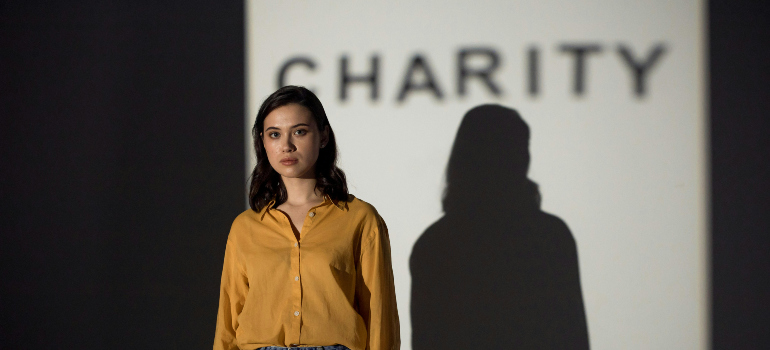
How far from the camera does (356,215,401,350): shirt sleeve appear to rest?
1.80m

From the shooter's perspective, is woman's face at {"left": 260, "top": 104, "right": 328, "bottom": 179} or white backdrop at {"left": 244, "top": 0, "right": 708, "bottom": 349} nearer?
woman's face at {"left": 260, "top": 104, "right": 328, "bottom": 179}

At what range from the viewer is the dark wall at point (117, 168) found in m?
3.01

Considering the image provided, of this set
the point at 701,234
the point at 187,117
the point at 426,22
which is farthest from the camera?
the point at 187,117

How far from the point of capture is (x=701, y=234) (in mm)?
2666

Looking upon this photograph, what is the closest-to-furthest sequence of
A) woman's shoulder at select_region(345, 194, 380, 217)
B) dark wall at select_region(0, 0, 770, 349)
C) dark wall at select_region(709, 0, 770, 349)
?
woman's shoulder at select_region(345, 194, 380, 217) → dark wall at select_region(709, 0, 770, 349) → dark wall at select_region(0, 0, 770, 349)

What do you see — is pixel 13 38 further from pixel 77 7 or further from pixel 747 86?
pixel 747 86

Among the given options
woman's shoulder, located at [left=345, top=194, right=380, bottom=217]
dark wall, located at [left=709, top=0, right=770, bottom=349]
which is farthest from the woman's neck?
dark wall, located at [left=709, top=0, right=770, bottom=349]

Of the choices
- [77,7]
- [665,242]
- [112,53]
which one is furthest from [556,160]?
[77,7]

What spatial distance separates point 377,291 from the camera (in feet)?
5.94

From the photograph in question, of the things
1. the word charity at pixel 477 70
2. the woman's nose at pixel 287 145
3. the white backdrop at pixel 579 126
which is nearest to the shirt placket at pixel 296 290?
the woman's nose at pixel 287 145

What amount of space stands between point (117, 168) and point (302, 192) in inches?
64.1

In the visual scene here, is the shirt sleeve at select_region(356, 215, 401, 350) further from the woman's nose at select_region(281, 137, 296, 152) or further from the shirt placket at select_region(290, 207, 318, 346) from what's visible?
the woman's nose at select_region(281, 137, 296, 152)

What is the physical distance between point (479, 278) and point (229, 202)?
4.23 feet

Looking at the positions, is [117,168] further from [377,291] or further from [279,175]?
[377,291]
